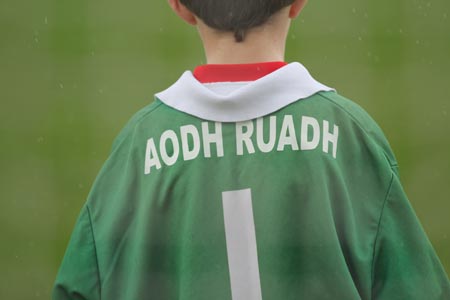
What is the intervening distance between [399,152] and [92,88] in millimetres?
800

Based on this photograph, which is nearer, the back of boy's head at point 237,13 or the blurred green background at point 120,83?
the back of boy's head at point 237,13

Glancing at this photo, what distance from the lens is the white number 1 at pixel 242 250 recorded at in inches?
30.7

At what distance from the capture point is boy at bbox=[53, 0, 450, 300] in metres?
0.78

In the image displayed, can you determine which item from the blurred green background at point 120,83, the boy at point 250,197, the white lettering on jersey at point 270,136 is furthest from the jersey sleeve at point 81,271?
the blurred green background at point 120,83

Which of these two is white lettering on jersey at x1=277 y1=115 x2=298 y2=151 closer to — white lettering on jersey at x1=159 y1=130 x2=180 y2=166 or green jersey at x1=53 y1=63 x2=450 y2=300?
green jersey at x1=53 y1=63 x2=450 y2=300

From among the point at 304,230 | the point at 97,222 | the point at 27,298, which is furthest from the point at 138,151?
the point at 27,298

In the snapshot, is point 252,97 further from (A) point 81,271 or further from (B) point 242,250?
(A) point 81,271

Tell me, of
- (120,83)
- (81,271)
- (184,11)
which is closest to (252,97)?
(184,11)

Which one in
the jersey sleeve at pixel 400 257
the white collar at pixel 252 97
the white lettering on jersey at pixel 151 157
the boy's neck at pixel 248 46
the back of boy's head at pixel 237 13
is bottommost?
the jersey sleeve at pixel 400 257

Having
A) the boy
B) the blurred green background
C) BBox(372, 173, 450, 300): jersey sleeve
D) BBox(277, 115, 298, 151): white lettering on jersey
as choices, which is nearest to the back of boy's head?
the boy

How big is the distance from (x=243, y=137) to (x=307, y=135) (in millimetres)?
65

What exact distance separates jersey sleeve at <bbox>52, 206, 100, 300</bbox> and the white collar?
0.17 m

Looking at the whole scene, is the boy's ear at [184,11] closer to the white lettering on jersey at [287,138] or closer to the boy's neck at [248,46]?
the boy's neck at [248,46]

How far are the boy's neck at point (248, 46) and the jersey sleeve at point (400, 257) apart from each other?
0.19m
